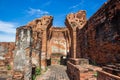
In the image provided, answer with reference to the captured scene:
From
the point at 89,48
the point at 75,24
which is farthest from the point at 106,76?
the point at 75,24

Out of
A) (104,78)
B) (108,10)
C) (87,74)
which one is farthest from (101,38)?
(104,78)

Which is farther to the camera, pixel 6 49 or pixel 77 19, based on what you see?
pixel 77 19

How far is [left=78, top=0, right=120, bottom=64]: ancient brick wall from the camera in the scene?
619cm

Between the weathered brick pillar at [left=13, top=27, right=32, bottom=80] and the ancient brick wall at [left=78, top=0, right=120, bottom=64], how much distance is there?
361 cm

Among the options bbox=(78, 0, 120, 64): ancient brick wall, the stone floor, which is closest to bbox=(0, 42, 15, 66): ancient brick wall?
the stone floor

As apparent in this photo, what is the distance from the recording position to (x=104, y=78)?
3.68m

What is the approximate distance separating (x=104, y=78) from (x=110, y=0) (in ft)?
14.2

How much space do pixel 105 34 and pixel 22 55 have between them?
4.07 metres

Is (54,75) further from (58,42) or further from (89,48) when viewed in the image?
→ (58,42)

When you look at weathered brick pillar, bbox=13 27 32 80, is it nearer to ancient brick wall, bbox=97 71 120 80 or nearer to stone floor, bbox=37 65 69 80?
stone floor, bbox=37 65 69 80

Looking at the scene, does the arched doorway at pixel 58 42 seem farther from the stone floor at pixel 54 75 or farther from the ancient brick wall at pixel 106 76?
the ancient brick wall at pixel 106 76

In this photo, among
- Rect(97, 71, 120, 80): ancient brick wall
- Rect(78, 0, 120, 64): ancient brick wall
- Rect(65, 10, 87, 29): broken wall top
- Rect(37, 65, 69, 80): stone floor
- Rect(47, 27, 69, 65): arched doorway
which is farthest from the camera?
Rect(47, 27, 69, 65): arched doorway

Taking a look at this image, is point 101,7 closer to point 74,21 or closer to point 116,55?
point 116,55

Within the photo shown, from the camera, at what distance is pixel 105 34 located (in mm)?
7270
